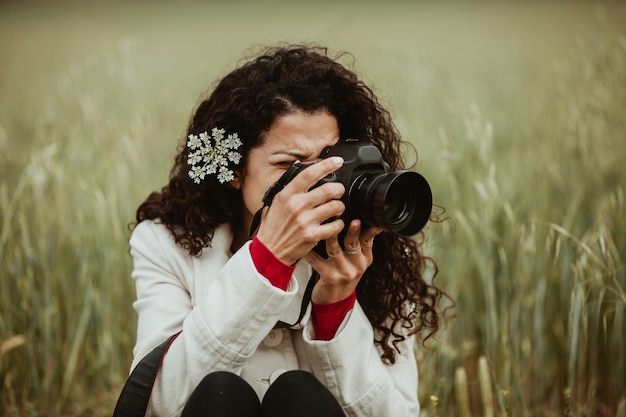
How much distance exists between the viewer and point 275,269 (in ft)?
3.02

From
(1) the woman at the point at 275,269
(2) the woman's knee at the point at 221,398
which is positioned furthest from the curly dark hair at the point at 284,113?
(2) the woman's knee at the point at 221,398

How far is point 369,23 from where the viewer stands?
116 inches

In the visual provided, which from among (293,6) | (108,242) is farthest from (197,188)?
(293,6)

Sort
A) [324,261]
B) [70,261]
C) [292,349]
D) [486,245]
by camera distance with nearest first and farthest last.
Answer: [324,261], [292,349], [486,245], [70,261]

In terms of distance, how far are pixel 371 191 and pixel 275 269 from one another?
19 cm

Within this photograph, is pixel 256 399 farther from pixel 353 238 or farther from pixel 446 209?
pixel 446 209

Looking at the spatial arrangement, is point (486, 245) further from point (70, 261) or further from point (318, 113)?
point (70, 261)

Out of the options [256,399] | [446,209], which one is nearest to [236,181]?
[256,399]

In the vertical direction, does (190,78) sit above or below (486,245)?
above

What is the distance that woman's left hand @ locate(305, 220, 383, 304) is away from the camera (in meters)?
0.96

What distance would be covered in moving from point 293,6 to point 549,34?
1.28 metres

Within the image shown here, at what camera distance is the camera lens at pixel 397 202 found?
2.94ft

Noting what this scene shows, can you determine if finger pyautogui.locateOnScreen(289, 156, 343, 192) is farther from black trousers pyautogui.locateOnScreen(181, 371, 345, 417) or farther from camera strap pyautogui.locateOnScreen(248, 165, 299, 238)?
black trousers pyautogui.locateOnScreen(181, 371, 345, 417)

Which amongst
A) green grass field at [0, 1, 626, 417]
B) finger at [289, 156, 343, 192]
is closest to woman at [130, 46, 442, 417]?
finger at [289, 156, 343, 192]
